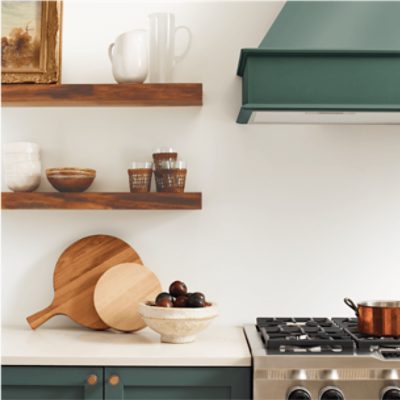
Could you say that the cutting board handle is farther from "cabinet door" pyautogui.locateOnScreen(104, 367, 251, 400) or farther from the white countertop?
"cabinet door" pyautogui.locateOnScreen(104, 367, 251, 400)

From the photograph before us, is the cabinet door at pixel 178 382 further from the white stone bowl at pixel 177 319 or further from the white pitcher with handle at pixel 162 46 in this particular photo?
the white pitcher with handle at pixel 162 46

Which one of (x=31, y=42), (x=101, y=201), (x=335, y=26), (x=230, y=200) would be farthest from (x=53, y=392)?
(x=335, y=26)

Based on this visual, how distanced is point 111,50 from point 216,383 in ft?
4.40

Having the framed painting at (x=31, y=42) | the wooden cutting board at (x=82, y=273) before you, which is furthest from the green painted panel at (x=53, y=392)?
the framed painting at (x=31, y=42)

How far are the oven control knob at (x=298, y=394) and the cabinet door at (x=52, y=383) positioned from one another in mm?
606

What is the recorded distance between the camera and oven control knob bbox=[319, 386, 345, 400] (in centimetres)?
210

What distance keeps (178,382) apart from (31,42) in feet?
4.80

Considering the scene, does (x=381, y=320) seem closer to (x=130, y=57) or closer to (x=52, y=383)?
(x=52, y=383)

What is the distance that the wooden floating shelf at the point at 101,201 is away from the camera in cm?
262

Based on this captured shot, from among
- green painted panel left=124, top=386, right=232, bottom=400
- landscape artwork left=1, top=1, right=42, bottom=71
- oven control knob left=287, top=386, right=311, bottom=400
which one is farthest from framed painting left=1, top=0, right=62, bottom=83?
oven control knob left=287, top=386, right=311, bottom=400

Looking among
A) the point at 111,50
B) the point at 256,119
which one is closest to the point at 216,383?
the point at 256,119

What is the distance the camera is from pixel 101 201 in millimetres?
2639

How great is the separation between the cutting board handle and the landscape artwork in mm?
959

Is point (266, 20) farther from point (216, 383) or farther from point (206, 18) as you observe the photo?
point (216, 383)
